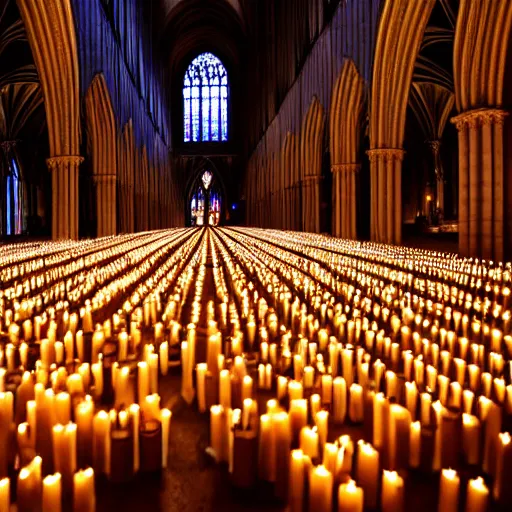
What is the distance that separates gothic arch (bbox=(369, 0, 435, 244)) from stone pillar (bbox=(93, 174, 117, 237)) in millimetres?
10430

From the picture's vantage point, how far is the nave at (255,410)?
1.51m

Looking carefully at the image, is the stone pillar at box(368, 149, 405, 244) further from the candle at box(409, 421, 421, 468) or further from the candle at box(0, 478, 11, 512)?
the candle at box(0, 478, 11, 512)

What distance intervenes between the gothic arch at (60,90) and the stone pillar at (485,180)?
9653mm

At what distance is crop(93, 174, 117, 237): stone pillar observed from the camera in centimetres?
2008

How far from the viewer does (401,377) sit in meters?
2.42

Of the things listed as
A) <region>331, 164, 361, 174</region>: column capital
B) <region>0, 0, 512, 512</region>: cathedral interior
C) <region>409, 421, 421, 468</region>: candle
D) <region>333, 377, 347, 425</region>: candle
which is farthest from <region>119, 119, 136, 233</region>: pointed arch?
<region>409, 421, 421, 468</region>: candle

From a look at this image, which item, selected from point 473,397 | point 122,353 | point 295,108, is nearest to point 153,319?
point 122,353

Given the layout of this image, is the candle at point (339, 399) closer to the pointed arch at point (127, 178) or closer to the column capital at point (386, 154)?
the column capital at point (386, 154)

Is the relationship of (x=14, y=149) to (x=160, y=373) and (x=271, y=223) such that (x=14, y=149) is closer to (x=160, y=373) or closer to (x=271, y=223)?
(x=271, y=223)

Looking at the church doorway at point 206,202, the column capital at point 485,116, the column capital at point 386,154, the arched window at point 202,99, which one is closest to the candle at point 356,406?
the column capital at point 485,116

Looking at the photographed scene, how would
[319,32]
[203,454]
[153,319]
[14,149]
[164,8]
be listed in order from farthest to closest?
[164,8]
[14,149]
[319,32]
[153,319]
[203,454]

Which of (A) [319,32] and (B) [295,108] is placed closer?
(A) [319,32]

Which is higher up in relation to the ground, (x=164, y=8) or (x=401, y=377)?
(x=164, y=8)

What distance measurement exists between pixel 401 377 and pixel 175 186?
4111 cm
